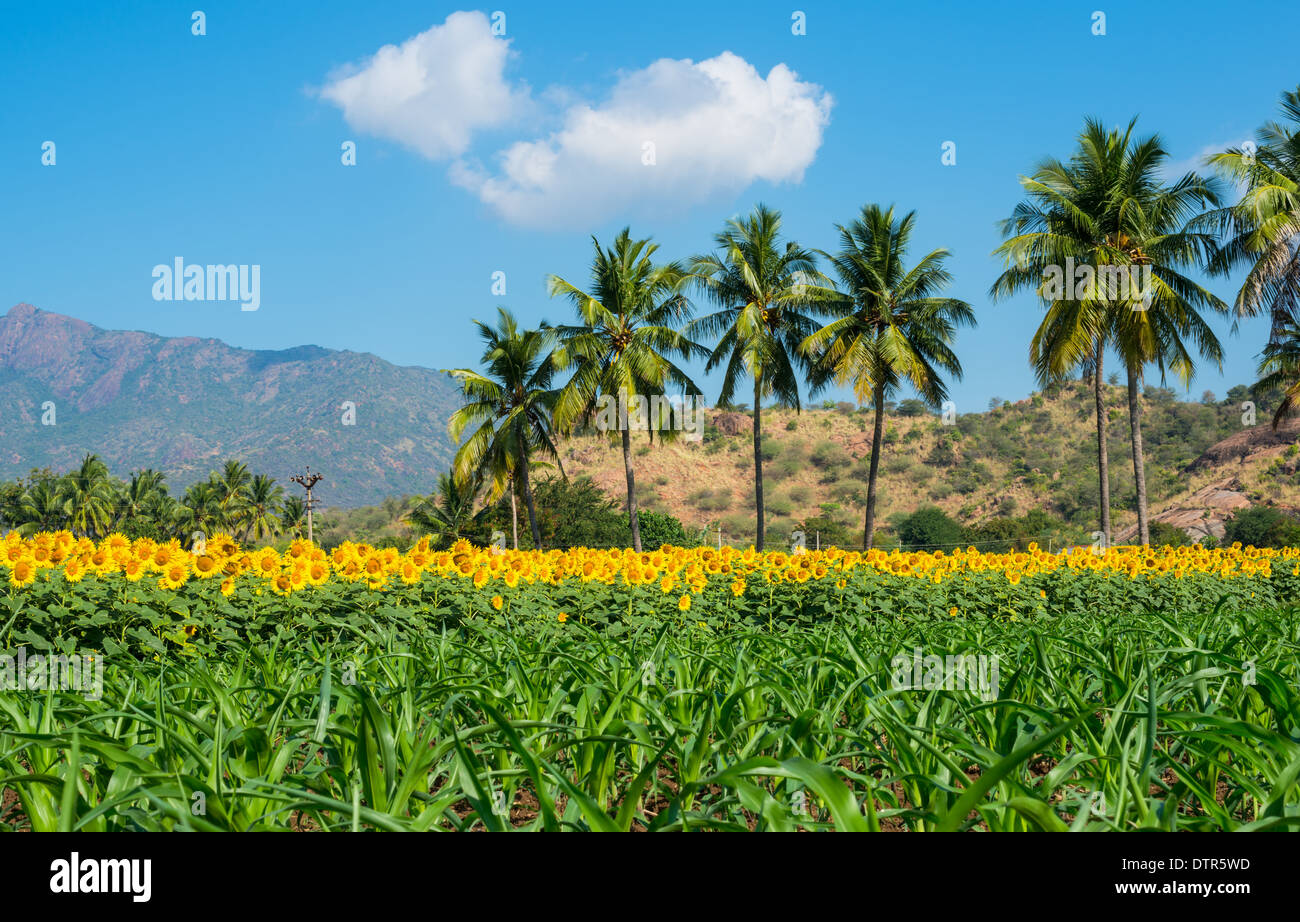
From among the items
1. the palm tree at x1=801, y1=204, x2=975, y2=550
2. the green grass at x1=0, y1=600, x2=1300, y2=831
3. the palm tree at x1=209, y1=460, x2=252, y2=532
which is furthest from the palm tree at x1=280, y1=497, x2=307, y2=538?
the green grass at x1=0, y1=600, x2=1300, y2=831

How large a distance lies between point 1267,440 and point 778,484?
3704 centimetres

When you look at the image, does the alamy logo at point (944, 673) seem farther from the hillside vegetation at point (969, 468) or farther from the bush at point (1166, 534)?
the hillside vegetation at point (969, 468)

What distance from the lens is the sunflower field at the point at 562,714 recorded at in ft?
5.62

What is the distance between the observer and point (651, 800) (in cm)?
231

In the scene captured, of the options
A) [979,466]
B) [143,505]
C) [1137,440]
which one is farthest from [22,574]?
[979,466]

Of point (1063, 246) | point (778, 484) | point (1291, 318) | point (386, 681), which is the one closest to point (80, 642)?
point (386, 681)

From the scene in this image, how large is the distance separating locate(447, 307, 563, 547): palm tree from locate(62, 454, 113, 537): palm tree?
40.4m

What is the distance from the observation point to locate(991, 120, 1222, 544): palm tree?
18.2 meters

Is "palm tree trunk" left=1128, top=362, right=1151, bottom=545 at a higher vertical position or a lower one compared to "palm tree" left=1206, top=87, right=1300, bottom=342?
lower

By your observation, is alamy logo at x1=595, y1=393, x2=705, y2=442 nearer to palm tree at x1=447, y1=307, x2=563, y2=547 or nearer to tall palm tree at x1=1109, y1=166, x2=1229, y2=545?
palm tree at x1=447, y1=307, x2=563, y2=547

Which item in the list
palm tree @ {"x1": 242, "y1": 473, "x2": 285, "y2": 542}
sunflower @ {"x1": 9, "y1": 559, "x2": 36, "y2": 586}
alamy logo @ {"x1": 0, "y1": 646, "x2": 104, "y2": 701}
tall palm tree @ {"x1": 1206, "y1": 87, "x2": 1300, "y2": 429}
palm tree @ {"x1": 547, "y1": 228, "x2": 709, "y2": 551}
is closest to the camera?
alamy logo @ {"x1": 0, "y1": 646, "x2": 104, "y2": 701}

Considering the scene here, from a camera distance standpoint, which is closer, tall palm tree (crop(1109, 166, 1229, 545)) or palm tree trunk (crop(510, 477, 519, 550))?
tall palm tree (crop(1109, 166, 1229, 545))
